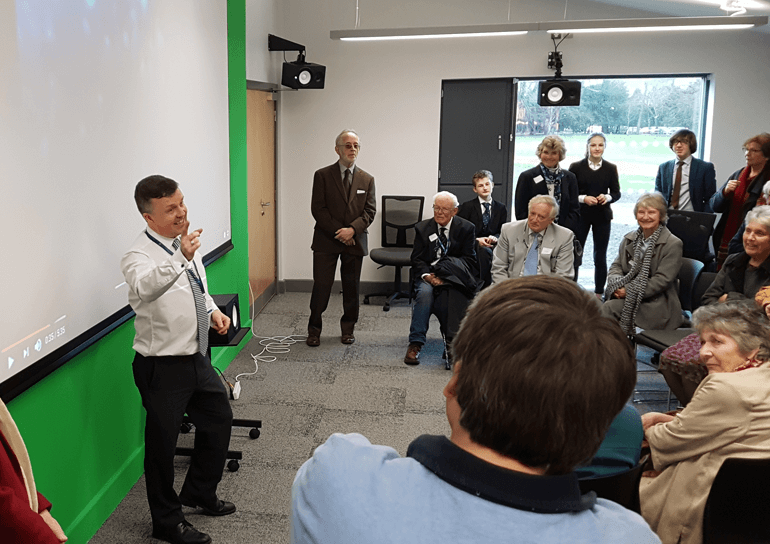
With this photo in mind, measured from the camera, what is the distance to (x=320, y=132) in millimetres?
7207

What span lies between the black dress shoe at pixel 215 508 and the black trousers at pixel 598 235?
14.8ft

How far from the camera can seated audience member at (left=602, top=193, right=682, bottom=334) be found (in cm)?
438

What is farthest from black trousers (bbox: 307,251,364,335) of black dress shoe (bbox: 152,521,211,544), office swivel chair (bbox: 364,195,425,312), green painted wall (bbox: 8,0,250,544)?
black dress shoe (bbox: 152,521,211,544)

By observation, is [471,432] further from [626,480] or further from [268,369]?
[268,369]

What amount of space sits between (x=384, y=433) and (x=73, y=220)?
209 cm

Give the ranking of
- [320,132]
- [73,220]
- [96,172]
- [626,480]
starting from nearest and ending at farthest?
[626,480], [73,220], [96,172], [320,132]

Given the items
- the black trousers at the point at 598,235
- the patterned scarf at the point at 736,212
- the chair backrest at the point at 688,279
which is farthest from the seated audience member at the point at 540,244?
the black trousers at the point at 598,235

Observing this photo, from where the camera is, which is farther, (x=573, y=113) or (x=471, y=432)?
(x=573, y=113)

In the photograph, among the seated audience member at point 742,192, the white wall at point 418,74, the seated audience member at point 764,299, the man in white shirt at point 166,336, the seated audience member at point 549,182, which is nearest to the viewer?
the man in white shirt at point 166,336

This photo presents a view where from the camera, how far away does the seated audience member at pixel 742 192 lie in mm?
5242

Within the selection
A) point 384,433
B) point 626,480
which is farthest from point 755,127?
point 626,480

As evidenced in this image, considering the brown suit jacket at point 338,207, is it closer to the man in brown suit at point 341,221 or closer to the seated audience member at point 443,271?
the man in brown suit at point 341,221

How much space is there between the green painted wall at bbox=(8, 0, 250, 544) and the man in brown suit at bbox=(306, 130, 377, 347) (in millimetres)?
2300

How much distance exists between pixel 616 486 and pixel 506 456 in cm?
137
